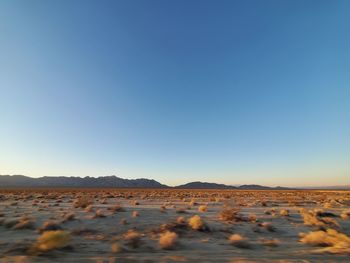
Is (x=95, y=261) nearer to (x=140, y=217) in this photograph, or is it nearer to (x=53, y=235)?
(x=53, y=235)

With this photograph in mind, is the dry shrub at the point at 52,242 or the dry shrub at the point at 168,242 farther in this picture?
the dry shrub at the point at 168,242

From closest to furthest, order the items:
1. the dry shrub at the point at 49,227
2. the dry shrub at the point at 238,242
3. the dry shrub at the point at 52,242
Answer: the dry shrub at the point at 52,242
the dry shrub at the point at 238,242
the dry shrub at the point at 49,227

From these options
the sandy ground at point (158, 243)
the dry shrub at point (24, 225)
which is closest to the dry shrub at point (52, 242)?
the sandy ground at point (158, 243)

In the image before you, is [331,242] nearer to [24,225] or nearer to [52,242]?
[52,242]

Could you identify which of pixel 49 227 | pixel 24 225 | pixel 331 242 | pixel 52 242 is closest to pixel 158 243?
pixel 52 242

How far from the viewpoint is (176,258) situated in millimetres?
10219

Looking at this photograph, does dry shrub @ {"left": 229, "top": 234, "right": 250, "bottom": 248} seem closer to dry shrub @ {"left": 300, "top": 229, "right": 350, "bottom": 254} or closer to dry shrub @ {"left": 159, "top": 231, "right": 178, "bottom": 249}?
dry shrub @ {"left": 159, "top": 231, "right": 178, "bottom": 249}

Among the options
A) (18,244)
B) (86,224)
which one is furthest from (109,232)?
(18,244)

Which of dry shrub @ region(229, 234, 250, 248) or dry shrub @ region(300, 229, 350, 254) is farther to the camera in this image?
dry shrub @ region(229, 234, 250, 248)

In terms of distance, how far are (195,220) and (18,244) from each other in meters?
8.70

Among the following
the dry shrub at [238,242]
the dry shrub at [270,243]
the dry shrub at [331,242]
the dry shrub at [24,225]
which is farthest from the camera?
the dry shrub at [24,225]

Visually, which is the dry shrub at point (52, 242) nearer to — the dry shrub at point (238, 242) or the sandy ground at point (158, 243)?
the sandy ground at point (158, 243)

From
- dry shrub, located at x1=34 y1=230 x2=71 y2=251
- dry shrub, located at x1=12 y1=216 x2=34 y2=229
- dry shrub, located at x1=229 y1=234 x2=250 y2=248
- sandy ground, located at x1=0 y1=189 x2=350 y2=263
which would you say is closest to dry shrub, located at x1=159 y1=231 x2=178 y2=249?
sandy ground, located at x1=0 y1=189 x2=350 y2=263

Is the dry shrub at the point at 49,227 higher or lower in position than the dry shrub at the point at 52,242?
higher
